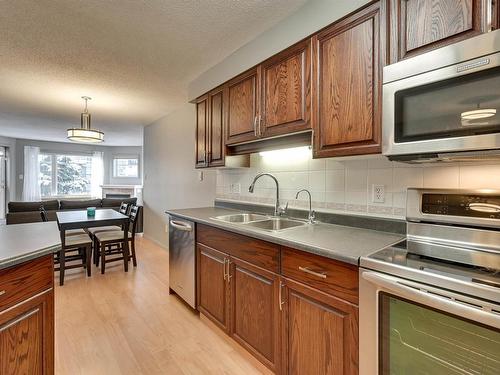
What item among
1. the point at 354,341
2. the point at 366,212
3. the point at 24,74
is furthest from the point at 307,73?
the point at 24,74

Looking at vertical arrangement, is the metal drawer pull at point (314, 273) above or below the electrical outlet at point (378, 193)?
below

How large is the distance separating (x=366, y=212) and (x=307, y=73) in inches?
37.1

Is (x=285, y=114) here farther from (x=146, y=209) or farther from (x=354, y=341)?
(x=146, y=209)

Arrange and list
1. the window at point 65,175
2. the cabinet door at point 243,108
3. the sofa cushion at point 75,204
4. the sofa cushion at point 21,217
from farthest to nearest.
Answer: the window at point 65,175 → the sofa cushion at point 75,204 → the sofa cushion at point 21,217 → the cabinet door at point 243,108

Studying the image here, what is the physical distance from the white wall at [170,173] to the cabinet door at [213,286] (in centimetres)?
121

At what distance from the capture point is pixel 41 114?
4.62 m

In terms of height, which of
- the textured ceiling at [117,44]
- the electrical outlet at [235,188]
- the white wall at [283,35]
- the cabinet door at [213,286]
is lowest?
the cabinet door at [213,286]

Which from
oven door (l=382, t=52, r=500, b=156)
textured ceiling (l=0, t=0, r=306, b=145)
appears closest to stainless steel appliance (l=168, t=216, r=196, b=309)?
textured ceiling (l=0, t=0, r=306, b=145)

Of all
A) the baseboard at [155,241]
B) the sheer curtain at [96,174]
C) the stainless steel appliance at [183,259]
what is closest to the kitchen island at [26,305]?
the stainless steel appliance at [183,259]

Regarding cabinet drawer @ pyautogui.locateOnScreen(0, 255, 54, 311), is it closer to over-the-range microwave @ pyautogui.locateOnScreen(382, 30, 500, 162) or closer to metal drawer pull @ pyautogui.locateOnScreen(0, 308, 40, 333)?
metal drawer pull @ pyautogui.locateOnScreen(0, 308, 40, 333)

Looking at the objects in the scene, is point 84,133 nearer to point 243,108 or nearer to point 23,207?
point 23,207

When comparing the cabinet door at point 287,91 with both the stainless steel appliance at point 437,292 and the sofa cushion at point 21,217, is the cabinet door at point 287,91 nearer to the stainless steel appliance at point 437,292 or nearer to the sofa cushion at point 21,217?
the stainless steel appliance at point 437,292

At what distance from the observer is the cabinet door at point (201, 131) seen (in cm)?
271

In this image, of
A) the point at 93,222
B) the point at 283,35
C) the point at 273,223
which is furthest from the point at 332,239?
the point at 93,222
